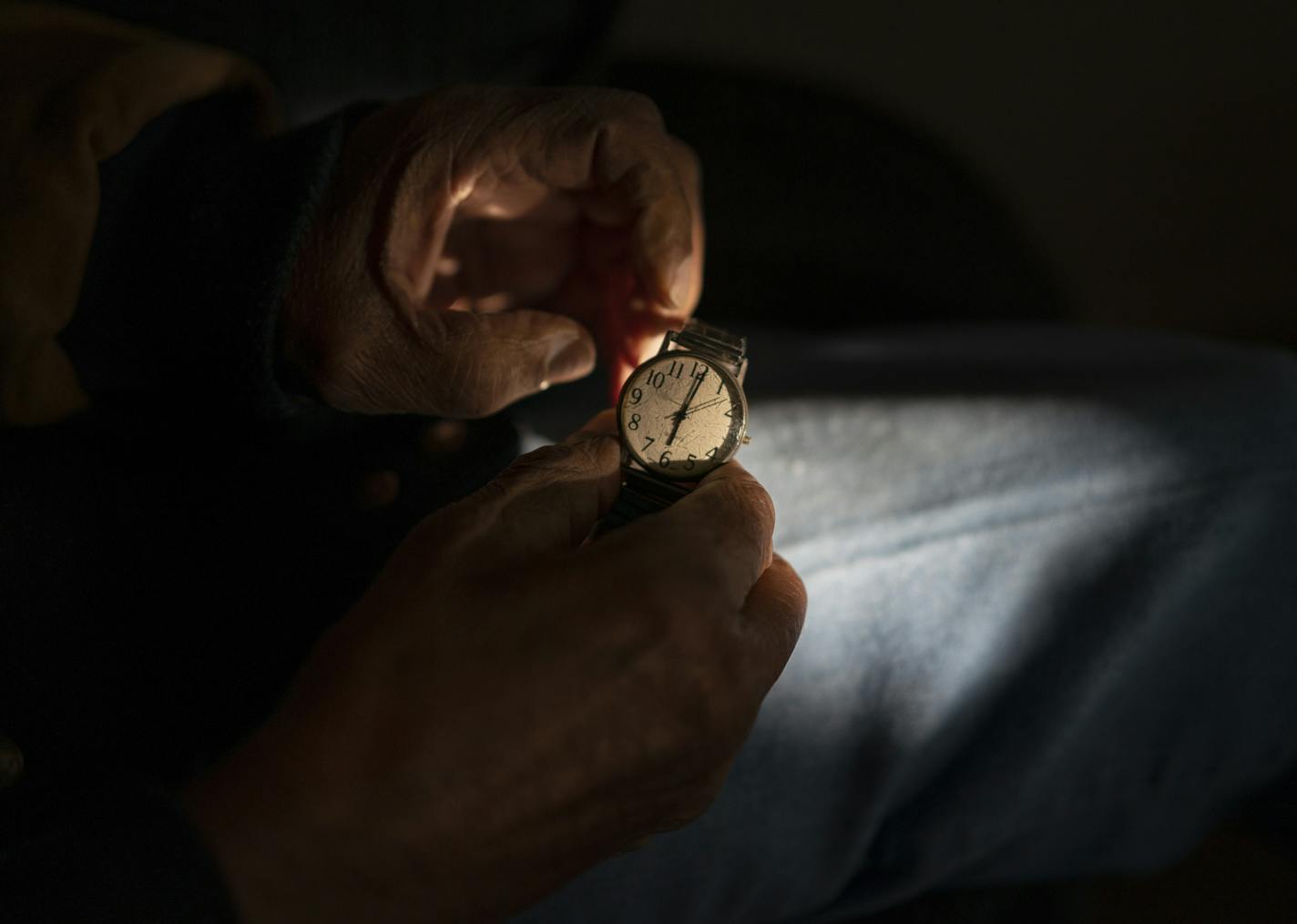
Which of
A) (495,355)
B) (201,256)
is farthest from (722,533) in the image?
(201,256)

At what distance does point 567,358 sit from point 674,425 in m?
0.11

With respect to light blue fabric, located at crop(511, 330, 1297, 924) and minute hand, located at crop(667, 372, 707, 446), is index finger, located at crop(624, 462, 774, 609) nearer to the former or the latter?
minute hand, located at crop(667, 372, 707, 446)

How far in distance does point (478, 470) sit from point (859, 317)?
28.7 inches

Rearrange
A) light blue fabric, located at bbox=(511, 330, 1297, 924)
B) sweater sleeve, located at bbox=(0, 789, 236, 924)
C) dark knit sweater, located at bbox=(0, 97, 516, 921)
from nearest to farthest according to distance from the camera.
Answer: sweater sleeve, located at bbox=(0, 789, 236, 924), dark knit sweater, located at bbox=(0, 97, 516, 921), light blue fabric, located at bbox=(511, 330, 1297, 924)

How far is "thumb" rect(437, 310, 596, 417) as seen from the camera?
27.5 inches

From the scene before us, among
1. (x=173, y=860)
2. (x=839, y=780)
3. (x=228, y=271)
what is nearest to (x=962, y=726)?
(x=839, y=780)

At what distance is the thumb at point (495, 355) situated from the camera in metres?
0.70

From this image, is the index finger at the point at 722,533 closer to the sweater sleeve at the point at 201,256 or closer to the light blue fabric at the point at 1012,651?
the light blue fabric at the point at 1012,651

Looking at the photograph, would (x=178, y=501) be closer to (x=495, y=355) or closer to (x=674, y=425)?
(x=495, y=355)

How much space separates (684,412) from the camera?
751 mm

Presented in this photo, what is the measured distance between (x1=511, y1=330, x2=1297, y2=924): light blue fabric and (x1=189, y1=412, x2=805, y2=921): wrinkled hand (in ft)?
0.82

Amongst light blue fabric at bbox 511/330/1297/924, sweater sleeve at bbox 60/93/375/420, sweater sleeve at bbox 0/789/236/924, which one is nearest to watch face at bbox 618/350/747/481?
light blue fabric at bbox 511/330/1297/924

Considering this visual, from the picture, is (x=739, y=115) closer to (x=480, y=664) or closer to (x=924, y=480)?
(x=924, y=480)

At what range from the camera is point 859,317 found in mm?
1322
